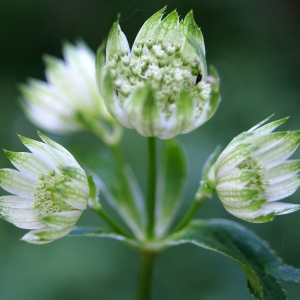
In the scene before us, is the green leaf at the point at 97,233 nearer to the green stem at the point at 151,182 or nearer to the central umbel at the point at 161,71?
the green stem at the point at 151,182

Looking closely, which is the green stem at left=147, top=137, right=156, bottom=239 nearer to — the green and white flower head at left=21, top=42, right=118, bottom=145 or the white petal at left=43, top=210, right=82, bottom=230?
the white petal at left=43, top=210, right=82, bottom=230

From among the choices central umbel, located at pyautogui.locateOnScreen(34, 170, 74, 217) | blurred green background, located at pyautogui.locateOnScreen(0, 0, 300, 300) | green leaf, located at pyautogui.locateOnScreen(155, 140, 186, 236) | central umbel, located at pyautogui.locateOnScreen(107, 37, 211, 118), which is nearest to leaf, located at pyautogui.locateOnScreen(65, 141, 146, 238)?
green leaf, located at pyautogui.locateOnScreen(155, 140, 186, 236)

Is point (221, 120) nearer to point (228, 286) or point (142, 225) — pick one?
point (228, 286)

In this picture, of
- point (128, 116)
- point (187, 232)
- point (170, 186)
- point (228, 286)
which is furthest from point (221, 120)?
point (128, 116)

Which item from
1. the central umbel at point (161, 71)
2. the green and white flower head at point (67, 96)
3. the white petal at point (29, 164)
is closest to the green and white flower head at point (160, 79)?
the central umbel at point (161, 71)

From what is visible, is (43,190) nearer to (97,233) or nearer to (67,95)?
(97,233)

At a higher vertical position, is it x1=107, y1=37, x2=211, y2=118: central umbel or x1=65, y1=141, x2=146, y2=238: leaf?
x1=107, y1=37, x2=211, y2=118: central umbel
